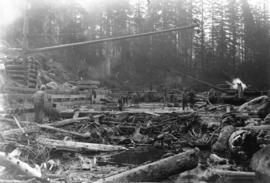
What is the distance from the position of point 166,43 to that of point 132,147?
4309 cm

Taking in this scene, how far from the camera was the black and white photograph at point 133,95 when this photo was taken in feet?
22.9

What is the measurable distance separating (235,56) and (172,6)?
15205 mm

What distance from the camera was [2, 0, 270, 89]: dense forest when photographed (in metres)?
44.0

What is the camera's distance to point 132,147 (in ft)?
33.2

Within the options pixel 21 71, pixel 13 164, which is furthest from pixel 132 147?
pixel 21 71

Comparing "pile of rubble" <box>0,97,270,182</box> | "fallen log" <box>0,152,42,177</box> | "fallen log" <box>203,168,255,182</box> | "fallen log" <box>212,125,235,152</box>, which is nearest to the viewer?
"fallen log" <box>0,152,42,177</box>

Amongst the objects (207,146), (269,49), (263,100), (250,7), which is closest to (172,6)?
(250,7)

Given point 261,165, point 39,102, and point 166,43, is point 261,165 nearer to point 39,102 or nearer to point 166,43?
point 39,102

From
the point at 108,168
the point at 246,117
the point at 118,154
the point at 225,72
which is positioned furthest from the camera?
the point at 225,72

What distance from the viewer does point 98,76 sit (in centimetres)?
4381

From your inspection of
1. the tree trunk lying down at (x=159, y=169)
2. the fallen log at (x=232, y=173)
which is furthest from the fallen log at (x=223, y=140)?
the tree trunk lying down at (x=159, y=169)

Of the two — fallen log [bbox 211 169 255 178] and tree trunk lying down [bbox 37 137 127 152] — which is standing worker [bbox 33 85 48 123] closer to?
tree trunk lying down [bbox 37 137 127 152]

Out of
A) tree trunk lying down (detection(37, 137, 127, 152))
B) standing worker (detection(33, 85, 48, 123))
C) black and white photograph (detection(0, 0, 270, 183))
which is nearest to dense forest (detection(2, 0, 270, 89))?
black and white photograph (detection(0, 0, 270, 183))

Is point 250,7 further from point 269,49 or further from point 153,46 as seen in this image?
point 153,46
